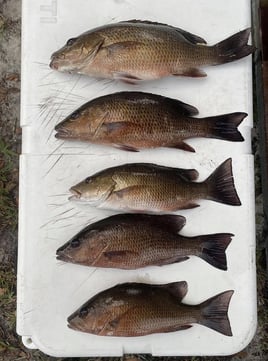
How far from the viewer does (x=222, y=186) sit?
248 cm

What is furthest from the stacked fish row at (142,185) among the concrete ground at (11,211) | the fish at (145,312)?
the concrete ground at (11,211)

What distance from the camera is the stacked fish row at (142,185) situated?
7.86 feet

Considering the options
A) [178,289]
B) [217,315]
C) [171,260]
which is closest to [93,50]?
[171,260]


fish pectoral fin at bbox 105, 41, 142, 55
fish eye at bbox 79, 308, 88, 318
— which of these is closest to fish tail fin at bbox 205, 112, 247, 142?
fish pectoral fin at bbox 105, 41, 142, 55

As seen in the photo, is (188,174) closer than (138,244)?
No

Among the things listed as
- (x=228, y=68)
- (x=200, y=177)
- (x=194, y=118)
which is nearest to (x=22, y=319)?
(x=200, y=177)

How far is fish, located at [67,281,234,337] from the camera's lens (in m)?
2.38

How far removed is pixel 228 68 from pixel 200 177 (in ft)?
1.81

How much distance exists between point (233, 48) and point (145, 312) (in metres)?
1.28

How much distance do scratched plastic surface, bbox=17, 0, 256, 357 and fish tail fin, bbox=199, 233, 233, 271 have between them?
0.08 metres

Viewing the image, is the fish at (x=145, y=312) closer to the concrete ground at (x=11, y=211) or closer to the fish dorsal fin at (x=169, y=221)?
the fish dorsal fin at (x=169, y=221)

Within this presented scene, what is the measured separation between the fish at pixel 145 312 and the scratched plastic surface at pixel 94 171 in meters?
0.07

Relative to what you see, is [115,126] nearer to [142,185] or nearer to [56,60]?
[142,185]

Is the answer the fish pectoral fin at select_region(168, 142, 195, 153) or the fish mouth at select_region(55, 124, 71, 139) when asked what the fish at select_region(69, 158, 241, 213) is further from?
the fish mouth at select_region(55, 124, 71, 139)
